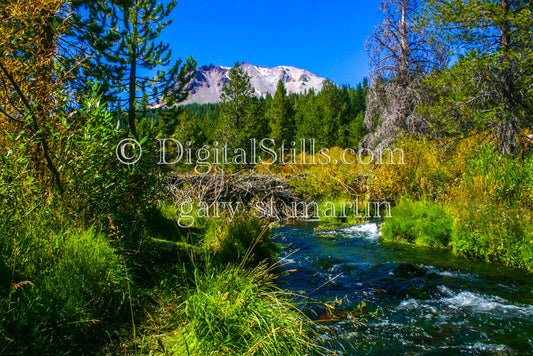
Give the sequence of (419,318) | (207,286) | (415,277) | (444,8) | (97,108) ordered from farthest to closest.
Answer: (444,8), (415,277), (419,318), (97,108), (207,286)

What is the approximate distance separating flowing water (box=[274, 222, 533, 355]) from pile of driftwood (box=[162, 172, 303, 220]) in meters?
5.59

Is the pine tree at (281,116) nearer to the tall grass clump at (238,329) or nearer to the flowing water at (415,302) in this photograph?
the flowing water at (415,302)

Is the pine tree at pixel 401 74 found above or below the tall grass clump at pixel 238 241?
above

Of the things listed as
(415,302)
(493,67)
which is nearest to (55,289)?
(415,302)

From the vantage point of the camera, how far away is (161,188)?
4652mm

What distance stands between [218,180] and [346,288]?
27.0 ft

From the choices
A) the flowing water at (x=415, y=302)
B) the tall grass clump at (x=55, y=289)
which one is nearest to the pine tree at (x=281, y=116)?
the flowing water at (x=415, y=302)

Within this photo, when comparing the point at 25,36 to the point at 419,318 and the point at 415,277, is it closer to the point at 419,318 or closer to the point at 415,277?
the point at 419,318

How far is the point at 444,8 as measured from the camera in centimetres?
822

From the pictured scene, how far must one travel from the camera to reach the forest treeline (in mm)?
2553

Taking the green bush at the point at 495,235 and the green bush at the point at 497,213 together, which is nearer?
the green bush at the point at 495,235

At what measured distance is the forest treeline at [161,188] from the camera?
8.38ft

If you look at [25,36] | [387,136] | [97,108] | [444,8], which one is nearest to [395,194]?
[387,136]

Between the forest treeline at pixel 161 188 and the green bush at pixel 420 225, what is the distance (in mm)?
41
